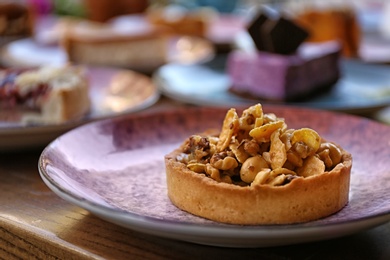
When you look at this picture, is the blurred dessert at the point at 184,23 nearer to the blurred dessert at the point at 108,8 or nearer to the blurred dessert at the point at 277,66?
the blurred dessert at the point at 108,8

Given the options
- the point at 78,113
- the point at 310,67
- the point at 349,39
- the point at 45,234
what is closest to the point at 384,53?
the point at 349,39

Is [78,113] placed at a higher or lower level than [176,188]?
lower

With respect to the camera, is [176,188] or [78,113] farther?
[78,113]

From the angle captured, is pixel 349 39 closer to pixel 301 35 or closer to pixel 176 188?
pixel 301 35

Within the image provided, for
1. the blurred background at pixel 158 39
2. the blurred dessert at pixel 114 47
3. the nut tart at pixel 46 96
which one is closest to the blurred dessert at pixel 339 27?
the blurred background at pixel 158 39

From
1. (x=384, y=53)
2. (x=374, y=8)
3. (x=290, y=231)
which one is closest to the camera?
(x=290, y=231)
